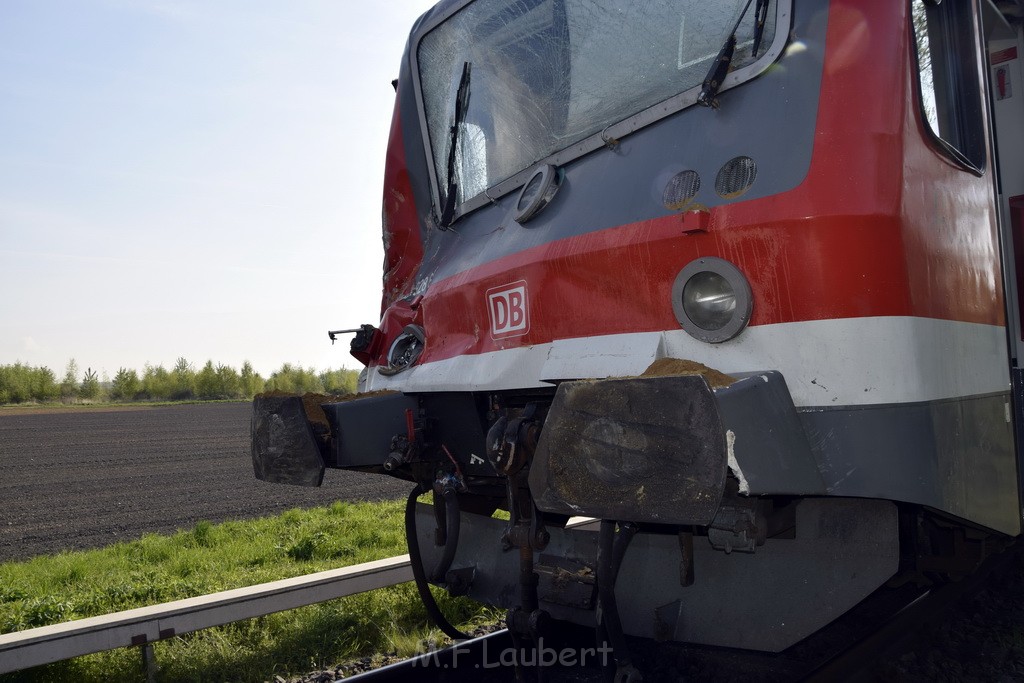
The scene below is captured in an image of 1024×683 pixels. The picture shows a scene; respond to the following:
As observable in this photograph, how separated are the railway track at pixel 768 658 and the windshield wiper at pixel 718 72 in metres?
2.04

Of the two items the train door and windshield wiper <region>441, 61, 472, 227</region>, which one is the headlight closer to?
windshield wiper <region>441, 61, 472, 227</region>

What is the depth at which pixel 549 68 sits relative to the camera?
10.4 ft

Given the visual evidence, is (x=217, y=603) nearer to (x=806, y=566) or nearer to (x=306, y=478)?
(x=306, y=478)

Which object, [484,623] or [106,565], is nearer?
[484,623]

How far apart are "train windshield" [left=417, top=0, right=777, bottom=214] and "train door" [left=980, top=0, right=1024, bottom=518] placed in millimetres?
1229

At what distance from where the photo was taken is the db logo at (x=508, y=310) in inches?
108

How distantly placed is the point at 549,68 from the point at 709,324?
58.3 inches

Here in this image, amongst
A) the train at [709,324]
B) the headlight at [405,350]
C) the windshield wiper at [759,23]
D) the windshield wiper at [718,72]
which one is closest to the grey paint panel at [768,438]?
the train at [709,324]

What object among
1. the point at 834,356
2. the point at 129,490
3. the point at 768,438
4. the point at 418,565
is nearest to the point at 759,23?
the point at 834,356

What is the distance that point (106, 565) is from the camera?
636 centimetres

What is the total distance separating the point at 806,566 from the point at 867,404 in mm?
733

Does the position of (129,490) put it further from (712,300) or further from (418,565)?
(712,300)

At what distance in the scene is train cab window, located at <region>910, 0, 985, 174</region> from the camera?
2518 mm

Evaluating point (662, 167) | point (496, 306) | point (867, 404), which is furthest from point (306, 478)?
point (867, 404)
